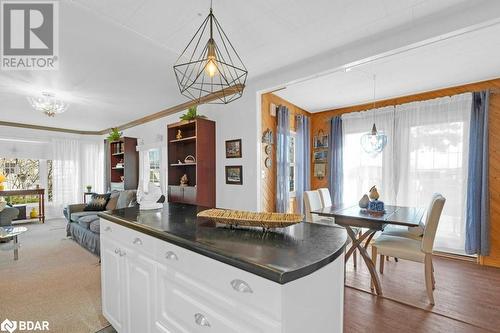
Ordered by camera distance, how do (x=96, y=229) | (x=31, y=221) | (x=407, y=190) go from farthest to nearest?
1. (x=31, y=221)
2. (x=407, y=190)
3. (x=96, y=229)

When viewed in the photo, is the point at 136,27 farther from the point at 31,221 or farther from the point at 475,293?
the point at 31,221

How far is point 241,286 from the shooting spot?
90cm

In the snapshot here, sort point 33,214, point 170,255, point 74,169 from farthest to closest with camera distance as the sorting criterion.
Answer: point 74,169 → point 33,214 → point 170,255

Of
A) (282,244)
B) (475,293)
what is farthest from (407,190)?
(282,244)

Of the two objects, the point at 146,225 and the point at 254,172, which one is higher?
the point at 254,172

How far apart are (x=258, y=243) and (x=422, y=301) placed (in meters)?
2.27

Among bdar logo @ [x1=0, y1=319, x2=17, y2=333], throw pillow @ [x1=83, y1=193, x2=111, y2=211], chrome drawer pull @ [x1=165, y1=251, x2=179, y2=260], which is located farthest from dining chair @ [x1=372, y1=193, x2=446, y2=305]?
throw pillow @ [x1=83, y1=193, x2=111, y2=211]

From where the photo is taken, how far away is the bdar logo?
1.91 meters

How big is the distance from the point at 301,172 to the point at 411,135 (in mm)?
1913

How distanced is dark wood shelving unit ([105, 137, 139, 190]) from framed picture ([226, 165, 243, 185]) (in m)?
3.24

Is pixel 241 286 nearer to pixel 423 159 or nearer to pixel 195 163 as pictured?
pixel 195 163

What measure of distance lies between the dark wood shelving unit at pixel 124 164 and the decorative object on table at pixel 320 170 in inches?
171

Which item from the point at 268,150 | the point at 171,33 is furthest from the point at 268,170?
the point at 171,33

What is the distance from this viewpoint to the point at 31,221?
19.7ft
